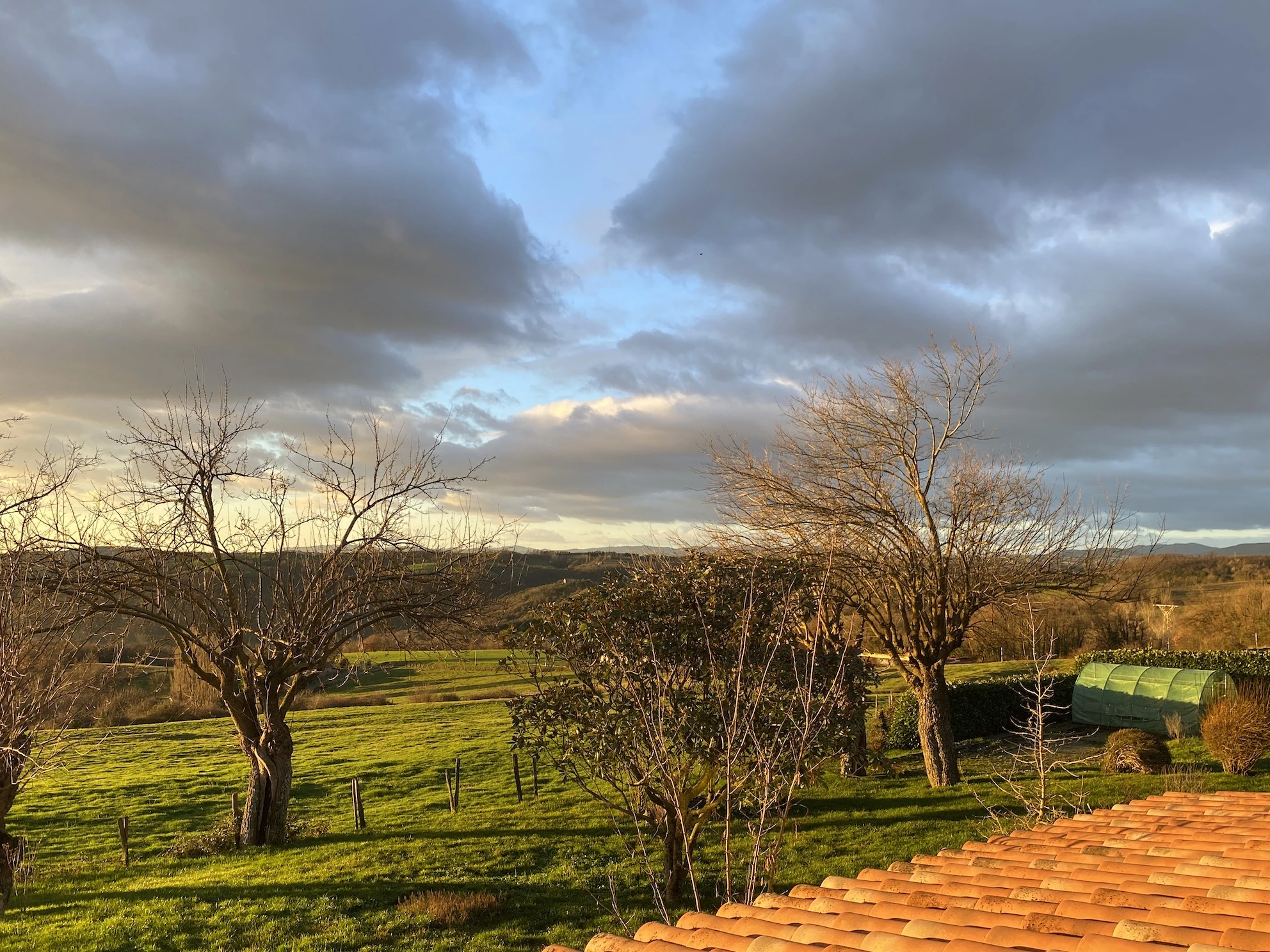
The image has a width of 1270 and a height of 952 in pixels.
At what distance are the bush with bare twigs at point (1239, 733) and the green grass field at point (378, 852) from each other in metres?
0.56

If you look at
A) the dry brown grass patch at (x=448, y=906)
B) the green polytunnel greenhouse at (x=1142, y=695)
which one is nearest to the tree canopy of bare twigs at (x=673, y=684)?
the dry brown grass patch at (x=448, y=906)

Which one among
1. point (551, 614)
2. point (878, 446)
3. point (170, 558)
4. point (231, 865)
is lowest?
point (231, 865)

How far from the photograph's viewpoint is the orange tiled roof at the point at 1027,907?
316 cm

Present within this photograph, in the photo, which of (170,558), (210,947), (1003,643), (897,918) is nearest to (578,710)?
(210,947)

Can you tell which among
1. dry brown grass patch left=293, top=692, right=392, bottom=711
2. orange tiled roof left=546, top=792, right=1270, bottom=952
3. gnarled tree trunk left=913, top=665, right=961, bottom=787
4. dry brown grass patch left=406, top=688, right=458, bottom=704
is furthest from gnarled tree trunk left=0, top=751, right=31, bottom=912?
dry brown grass patch left=406, top=688, right=458, bottom=704

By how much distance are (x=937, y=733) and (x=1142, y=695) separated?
12.5m

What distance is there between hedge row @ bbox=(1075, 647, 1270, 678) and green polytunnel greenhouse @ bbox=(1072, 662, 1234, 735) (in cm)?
82

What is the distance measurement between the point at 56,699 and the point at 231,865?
4965mm

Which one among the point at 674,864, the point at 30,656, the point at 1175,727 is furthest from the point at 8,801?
the point at 1175,727

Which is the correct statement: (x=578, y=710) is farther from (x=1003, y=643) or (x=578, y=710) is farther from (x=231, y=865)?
(x=1003, y=643)

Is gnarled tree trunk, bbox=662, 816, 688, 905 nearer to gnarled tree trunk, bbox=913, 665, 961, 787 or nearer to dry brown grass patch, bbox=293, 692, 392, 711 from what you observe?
gnarled tree trunk, bbox=913, 665, 961, 787

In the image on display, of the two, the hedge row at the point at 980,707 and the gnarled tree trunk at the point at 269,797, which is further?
the hedge row at the point at 980,707

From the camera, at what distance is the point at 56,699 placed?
30.3 feet

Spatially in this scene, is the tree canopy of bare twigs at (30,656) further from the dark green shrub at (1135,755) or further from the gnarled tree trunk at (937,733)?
the dark green shrub at (1135,755)
